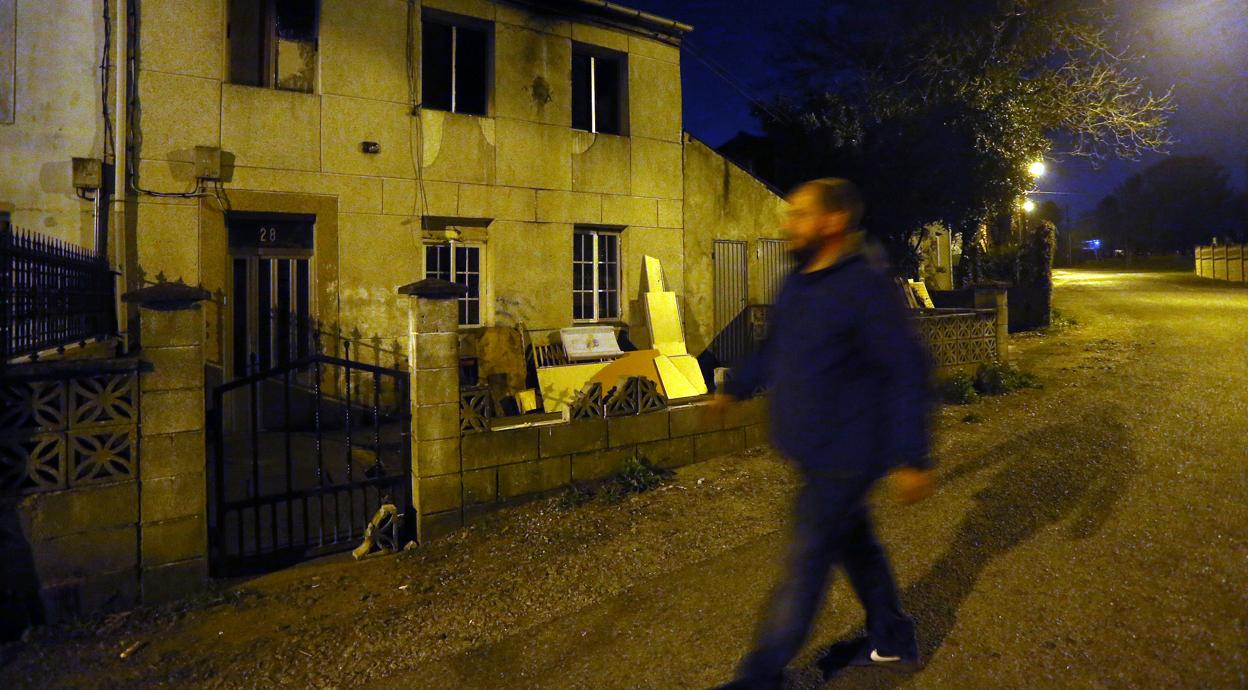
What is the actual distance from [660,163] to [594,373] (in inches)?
155

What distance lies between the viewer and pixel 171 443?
454 centimetres

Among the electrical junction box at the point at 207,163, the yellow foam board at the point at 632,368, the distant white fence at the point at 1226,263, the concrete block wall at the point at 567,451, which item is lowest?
the concrete block wall at the point at 567,451

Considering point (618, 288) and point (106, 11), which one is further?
point (618, 288)

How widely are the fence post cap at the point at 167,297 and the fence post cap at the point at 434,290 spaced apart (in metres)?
1.32

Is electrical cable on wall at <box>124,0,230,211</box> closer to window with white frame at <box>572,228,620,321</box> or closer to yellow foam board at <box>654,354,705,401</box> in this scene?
window with white frame at <box>572,228,620,321</box>

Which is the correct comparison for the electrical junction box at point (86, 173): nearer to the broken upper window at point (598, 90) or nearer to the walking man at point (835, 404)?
the broken upper window at point (598, 90)

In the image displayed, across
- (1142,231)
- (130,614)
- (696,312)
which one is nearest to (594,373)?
(696,312)

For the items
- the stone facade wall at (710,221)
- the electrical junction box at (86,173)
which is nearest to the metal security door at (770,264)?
the stone facade wall at (710,221)

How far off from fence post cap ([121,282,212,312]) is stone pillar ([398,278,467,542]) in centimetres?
138

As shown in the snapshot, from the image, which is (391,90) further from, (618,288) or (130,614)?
(130,614)

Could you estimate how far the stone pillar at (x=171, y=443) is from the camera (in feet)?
14.7

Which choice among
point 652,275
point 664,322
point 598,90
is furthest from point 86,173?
point 664,322

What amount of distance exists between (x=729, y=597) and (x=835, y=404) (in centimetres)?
194

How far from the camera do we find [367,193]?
30.5 feet
